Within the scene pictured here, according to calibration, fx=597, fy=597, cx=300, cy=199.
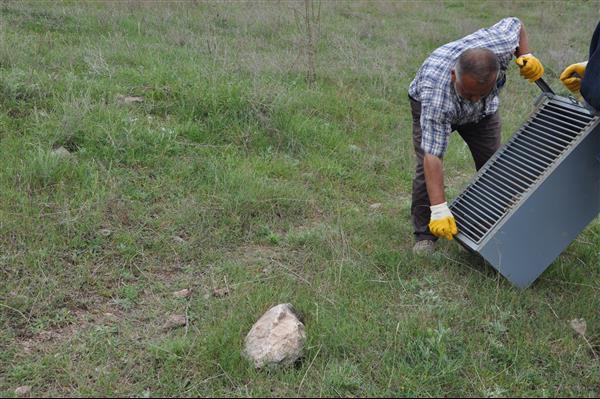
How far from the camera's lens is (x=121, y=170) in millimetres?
3994

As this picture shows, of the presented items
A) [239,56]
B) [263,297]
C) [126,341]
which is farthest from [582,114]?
[239,56]

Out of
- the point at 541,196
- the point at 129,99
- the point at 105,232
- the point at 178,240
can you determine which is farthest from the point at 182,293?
the point at 129,99

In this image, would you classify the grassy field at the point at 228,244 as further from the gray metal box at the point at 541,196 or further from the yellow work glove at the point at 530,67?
the yellow work glove at the point at 530,67

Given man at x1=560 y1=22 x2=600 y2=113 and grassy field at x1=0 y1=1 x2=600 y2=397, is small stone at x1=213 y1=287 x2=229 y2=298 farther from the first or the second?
man at x1=560 y1=22 x2=600 y2=113

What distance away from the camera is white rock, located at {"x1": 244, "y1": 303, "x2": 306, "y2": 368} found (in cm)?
243

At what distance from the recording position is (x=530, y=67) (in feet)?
10.7

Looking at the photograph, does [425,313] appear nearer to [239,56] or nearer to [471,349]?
[471,349]

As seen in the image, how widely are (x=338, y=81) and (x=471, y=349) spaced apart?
4.32 meters

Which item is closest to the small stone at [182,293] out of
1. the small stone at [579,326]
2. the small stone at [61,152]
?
the small stone at [61,152]

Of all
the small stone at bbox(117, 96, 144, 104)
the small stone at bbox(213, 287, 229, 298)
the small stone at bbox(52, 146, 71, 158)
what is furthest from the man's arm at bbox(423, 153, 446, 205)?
the small stone at bbox(117, 96, 144, 104)

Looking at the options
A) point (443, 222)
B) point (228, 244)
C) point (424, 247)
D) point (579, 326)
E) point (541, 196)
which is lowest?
point (228, 244)

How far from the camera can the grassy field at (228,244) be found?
8.11 feet

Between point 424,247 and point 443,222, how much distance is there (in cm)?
46

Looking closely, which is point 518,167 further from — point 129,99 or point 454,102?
point 129,99
